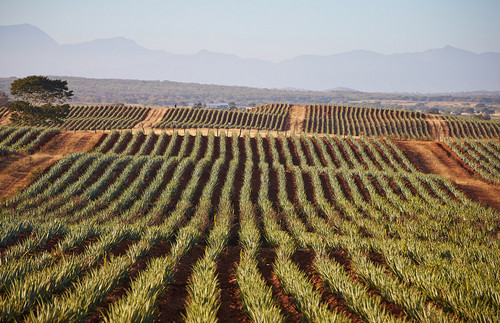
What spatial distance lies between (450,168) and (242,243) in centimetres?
2461

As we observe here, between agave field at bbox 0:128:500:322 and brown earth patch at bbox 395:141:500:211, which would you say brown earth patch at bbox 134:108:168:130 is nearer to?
agave field at bbox 0:128:500:322

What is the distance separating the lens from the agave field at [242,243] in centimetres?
560

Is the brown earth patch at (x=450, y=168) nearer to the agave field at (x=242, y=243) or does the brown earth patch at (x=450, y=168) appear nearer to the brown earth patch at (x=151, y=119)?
the agave field at (x=242, y=243)

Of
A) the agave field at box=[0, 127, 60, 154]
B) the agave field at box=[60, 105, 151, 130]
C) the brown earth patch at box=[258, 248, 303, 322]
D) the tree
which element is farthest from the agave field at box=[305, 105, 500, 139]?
the brown earth patch at box=[258, 248, 303, 322]

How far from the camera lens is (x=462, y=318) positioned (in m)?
5.36

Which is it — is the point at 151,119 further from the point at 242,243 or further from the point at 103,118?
the point at 242,243

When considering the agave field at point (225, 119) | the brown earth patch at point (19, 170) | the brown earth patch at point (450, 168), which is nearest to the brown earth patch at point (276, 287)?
the brown earth patch at point (19, 170)

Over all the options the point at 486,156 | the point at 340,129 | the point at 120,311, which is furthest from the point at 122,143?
the point at 340,129

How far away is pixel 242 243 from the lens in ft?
32.4

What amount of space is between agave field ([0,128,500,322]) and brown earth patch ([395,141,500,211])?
1.26 meters

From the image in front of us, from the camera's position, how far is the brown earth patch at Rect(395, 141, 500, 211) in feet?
66.1

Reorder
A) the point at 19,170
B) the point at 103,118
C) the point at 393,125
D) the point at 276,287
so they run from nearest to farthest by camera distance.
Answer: the point at 276,287, the point at 19,170, the point at 393,125, the point at 103,118

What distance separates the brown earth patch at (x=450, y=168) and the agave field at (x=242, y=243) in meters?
1.26

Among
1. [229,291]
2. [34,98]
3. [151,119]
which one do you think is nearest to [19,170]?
[229,291]
